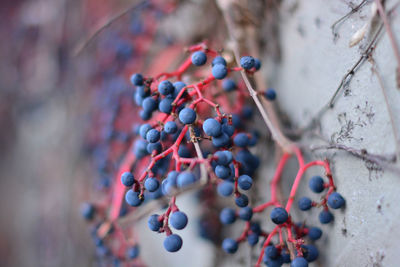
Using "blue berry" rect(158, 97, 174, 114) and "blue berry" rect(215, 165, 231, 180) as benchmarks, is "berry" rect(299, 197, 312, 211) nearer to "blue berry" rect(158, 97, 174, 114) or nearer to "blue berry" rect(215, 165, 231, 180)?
"blue berry" rect(215, 165, 231, 180)

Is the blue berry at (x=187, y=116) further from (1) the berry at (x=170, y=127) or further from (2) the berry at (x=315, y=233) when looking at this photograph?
(2) the berry at (x=315, y=233)

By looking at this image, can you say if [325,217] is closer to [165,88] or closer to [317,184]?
[317,184]

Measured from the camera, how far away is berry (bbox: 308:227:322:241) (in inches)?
26.7

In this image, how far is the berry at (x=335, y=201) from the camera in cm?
63

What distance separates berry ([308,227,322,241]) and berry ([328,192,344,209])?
0.07 m

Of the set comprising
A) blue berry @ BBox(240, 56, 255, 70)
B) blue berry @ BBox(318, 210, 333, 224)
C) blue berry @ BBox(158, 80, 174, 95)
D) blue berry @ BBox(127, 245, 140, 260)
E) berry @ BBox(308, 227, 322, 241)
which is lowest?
blue berry @ BBox(127, 245, 140, 260)

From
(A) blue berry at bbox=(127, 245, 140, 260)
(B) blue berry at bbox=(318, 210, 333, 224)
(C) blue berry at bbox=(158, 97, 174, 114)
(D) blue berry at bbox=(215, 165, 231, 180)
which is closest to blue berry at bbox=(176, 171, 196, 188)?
(D) blue berry at bbox=(215, 165, 231, 180)

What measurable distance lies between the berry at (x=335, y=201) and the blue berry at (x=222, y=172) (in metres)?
0.19

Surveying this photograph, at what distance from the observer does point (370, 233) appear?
0.60 metres

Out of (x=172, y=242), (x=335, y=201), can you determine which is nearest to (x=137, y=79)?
(x=172, y=242)

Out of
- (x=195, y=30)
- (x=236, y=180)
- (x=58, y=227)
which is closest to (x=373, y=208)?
(x=236, y=180)

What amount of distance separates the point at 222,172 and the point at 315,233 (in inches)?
9.4

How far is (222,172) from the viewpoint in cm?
57

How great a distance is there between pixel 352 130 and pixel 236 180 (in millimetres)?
213
